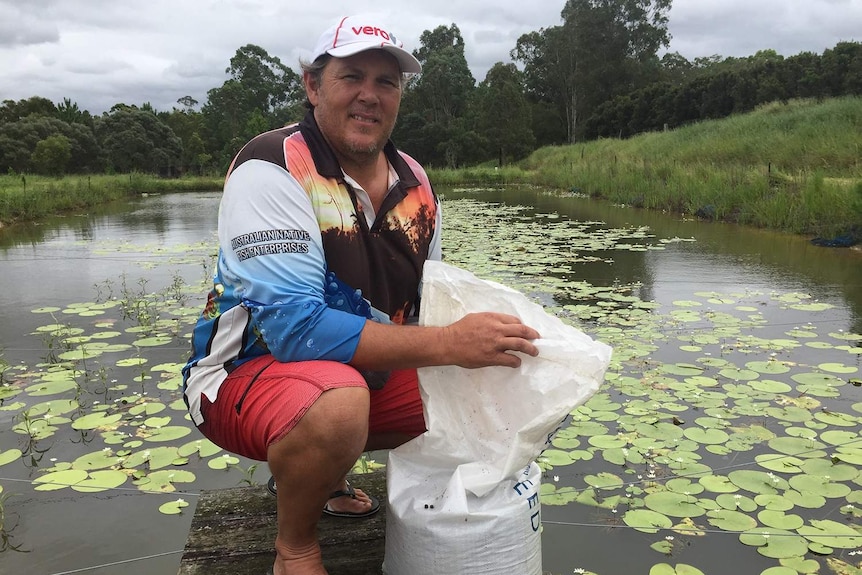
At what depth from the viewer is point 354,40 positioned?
1.44 metres

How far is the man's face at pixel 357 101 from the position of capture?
1.50 metres

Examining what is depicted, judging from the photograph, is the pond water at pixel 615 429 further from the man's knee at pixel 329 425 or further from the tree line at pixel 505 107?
the tree line at pixel 505 107

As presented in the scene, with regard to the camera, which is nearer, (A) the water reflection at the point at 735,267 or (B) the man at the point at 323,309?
(B) the man at the point at 323,309

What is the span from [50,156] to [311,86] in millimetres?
31486

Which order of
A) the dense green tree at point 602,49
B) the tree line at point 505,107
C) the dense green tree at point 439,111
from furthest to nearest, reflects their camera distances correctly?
the dense green tree at point 602,49
the dense green tree at point 439,111
the tree line at point 505,107

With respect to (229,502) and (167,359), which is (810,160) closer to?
(167,359)

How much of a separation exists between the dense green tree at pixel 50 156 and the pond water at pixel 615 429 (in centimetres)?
2640

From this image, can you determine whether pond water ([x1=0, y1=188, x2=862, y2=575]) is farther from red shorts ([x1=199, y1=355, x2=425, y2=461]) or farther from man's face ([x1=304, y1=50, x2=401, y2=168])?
man's face ([x1=304, y1=50, x2=401, y2=168])

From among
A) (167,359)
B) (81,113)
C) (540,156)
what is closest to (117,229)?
(167,359)

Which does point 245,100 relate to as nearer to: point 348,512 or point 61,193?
point 61,193

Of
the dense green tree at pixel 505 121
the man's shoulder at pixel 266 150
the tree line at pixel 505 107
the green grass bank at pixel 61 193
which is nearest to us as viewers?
the man's shoulder at pixel 266 150

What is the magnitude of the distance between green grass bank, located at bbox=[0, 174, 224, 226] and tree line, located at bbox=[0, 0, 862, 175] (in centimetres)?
604

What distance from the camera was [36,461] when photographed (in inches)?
89.6

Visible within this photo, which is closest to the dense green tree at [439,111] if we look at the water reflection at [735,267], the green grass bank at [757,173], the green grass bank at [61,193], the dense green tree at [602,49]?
the dense green tree at [602,49]
